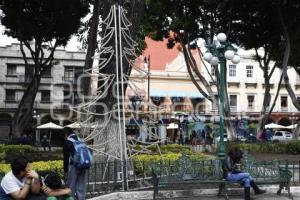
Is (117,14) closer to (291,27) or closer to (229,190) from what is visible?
(229,190)

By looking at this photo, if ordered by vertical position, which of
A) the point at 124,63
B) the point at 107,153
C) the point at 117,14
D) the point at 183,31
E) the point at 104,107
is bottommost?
the point at 107,153

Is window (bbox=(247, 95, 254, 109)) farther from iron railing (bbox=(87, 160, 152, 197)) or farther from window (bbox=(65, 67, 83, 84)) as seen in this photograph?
iron railing (bbox=(87, 160, 152, 197))

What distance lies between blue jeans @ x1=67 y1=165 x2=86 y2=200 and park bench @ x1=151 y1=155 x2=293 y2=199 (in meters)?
1.72

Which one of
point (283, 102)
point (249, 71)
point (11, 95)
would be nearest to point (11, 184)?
point (11, 95)

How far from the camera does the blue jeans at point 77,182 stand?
356 inches

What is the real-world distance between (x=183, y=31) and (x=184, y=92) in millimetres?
28422

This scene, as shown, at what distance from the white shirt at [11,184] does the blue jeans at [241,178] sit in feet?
17.4

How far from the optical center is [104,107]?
503 inches

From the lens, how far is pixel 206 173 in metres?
11.3

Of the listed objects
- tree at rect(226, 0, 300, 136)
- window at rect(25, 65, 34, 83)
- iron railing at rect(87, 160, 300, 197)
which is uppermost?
tree at rect(226, 0, 300, 136)

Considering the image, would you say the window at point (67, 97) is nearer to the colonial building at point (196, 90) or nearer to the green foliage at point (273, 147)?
the colonial building at point (196, 90)

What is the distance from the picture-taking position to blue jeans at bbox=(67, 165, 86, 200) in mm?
9055

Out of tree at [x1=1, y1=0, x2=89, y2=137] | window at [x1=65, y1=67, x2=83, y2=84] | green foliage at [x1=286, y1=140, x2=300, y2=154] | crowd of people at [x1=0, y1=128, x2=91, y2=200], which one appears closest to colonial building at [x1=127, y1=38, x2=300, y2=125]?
window at [x1=65, y1=67, x2=83, y2=84]

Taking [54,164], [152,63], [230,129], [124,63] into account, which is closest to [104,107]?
[124,63]
